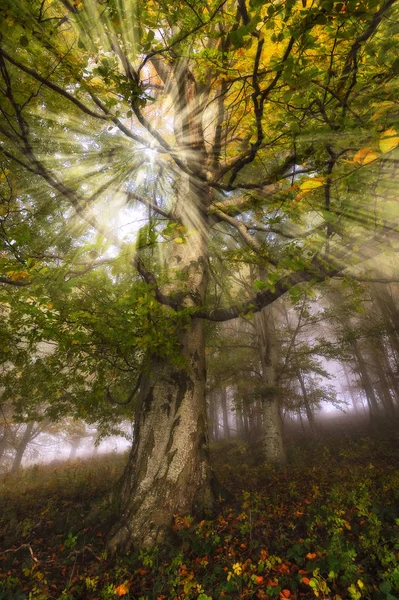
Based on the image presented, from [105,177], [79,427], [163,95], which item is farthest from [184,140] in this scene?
[79,427]

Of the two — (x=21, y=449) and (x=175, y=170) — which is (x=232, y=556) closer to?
(x=175, y=170)

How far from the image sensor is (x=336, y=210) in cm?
293

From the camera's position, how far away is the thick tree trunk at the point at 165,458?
11.4 ft

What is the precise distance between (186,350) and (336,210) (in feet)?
9.05

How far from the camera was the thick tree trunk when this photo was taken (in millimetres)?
3469

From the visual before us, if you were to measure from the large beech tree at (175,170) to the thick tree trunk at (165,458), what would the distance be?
2 centimetres

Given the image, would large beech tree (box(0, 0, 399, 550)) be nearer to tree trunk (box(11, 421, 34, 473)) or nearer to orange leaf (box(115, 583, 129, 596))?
orange leaf (box(115, 583, 129, 596))

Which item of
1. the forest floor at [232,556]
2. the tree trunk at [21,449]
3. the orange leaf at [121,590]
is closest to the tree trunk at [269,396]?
the forest floor at [232,556]

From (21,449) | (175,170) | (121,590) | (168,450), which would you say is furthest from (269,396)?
(21,449)

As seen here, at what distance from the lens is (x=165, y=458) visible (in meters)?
3.70

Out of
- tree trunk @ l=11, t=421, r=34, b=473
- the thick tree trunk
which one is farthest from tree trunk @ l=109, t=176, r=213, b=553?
tree trunk @ l=11, t=421, r=34, b=473

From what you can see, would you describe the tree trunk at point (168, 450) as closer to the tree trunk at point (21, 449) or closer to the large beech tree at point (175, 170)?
the large beech tree at point (175, 170)

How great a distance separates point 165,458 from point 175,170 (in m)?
4.94

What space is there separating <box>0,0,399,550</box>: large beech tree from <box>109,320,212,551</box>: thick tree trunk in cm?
2
